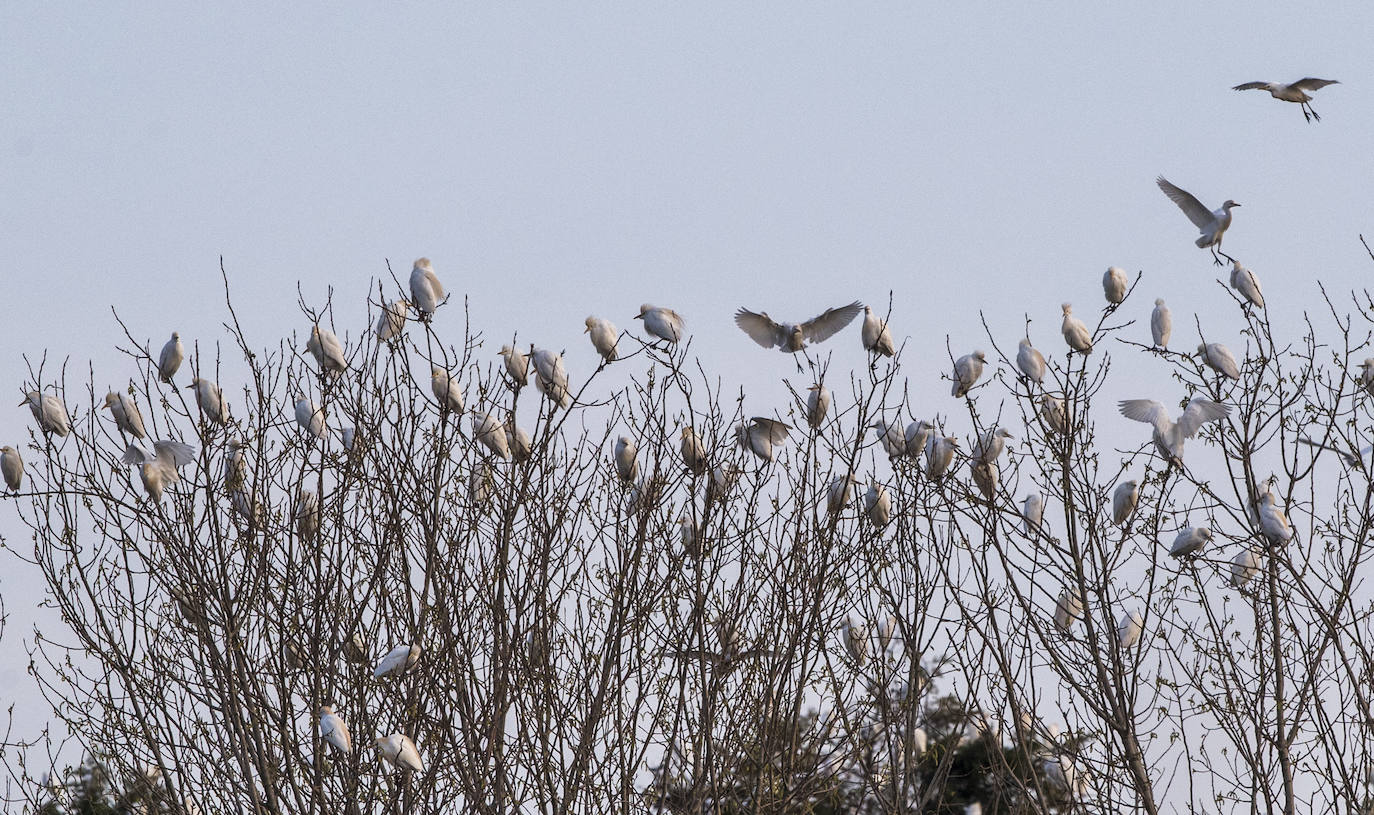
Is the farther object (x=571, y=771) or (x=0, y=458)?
(x=0, y=458)

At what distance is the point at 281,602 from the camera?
6660 millimetres

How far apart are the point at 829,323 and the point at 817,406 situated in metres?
1.55

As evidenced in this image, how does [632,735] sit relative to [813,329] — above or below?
below

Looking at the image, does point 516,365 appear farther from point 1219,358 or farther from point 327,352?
point 1219,358

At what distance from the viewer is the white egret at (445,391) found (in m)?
6.96

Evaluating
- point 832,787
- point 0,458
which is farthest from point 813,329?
point 0,458

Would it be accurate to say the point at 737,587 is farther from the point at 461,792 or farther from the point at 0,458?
the point at 0,458

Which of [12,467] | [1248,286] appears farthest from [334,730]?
[1248,286]

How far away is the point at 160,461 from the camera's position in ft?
22.7

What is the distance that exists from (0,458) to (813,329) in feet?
13.8

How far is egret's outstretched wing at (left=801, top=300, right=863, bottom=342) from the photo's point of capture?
28.2 feet

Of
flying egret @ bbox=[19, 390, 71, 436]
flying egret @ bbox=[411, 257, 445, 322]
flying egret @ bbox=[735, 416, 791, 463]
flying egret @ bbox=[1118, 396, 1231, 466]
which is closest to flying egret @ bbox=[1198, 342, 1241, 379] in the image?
flying egret @ bbox=[1118, 396, 1231, 466]

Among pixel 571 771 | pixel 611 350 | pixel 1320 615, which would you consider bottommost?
pixel 571 771

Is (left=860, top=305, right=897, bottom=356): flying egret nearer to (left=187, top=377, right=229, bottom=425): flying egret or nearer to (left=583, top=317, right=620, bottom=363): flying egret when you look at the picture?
(left=583, top=317, right=620, bottom=363): flying egret
